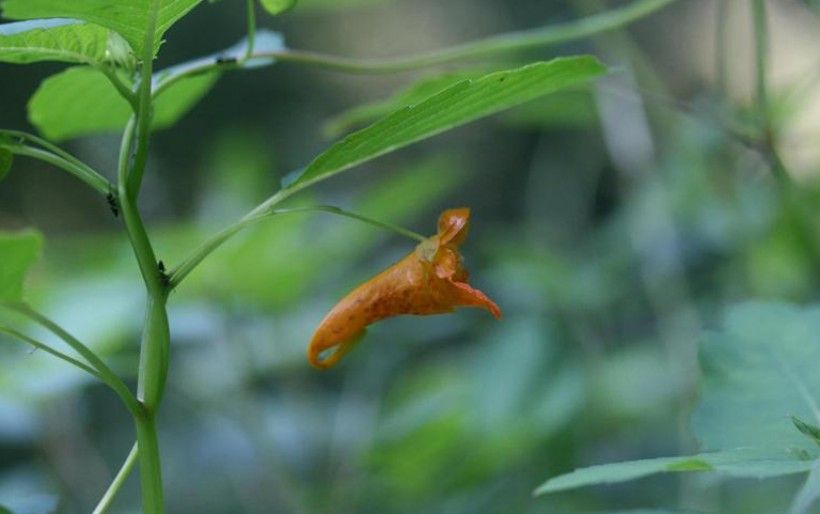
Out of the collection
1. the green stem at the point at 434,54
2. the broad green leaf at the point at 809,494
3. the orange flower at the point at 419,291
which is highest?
the green stem at the point at 434,54

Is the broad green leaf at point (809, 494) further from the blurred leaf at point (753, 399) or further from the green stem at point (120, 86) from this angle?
the green stem at point (120, 86)

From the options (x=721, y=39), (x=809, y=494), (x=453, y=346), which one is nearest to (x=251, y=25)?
(x=809, y=494)

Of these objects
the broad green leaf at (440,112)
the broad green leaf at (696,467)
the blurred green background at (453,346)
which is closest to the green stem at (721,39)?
the blurred green background at (453,346)

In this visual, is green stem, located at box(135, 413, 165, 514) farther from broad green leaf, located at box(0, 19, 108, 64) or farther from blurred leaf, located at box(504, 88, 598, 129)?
blurred leaf, located at box(504, 88, 598, 129)

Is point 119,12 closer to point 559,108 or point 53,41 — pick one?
point 53,41

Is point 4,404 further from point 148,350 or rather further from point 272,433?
point 148,350
